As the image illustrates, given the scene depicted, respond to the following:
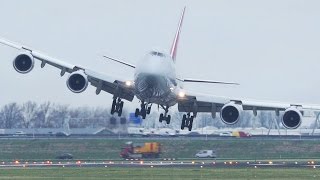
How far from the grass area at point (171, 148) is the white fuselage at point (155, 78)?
43.7 meters

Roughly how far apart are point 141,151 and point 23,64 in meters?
49.6

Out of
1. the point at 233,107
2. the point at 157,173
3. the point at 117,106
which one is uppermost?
the point at 233,107

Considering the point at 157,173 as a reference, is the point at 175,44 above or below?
above

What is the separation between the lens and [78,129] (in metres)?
183

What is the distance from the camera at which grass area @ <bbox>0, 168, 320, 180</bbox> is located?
8388cm

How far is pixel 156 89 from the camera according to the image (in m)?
84.3

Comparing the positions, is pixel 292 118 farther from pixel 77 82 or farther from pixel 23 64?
pixel 23 64

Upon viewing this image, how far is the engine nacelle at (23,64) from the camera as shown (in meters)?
85.2

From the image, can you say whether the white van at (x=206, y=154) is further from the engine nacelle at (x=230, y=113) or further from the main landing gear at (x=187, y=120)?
the engine nacelle at (x=230, y=113)

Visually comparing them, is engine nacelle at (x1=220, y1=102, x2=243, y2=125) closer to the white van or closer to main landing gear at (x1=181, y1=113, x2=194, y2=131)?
main landing gear at (x1=181, y1=113, x2=194, y2=131)

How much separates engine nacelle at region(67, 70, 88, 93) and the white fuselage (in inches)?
169

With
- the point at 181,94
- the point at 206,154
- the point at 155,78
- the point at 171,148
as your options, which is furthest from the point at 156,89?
the point at 171,148

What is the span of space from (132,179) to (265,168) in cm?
1871

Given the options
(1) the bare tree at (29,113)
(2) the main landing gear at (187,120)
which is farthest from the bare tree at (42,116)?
(2) the main landing gear at (187,120)
